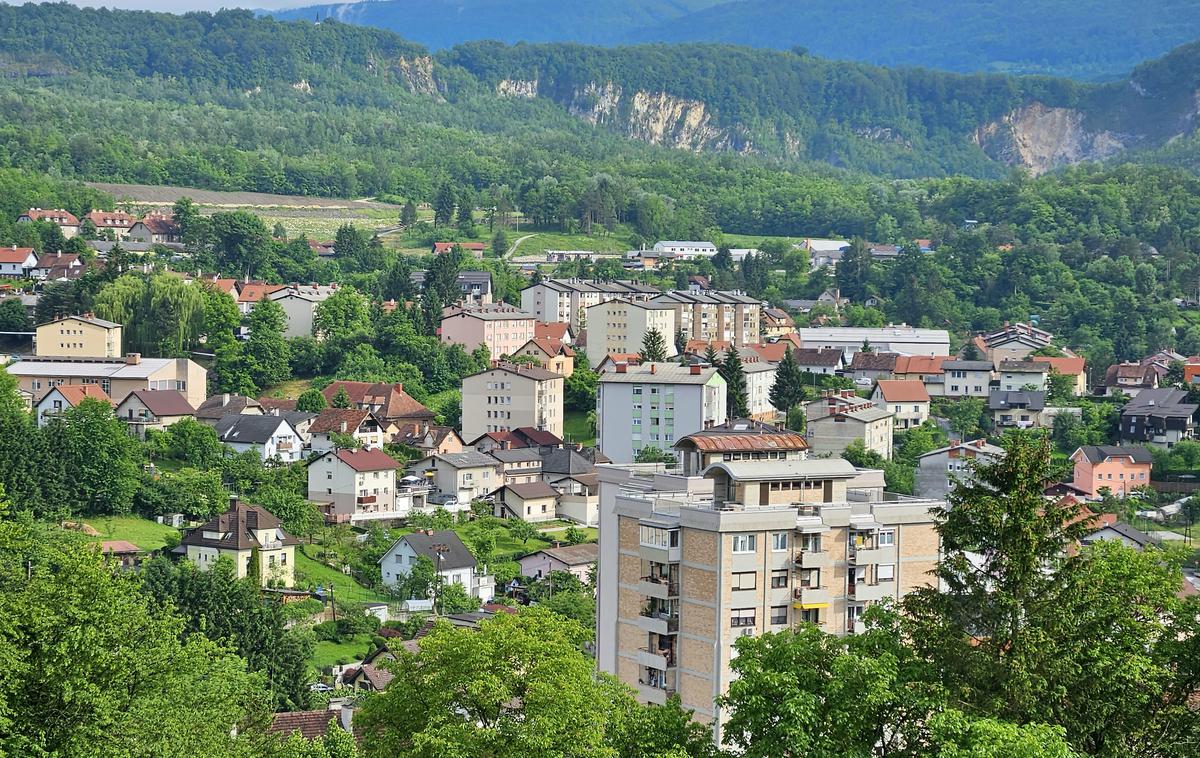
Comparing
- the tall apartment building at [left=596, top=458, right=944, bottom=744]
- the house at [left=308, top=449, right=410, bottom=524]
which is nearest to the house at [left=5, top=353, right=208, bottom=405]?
the house at [left=308, top=449, right=410, bottom=524]

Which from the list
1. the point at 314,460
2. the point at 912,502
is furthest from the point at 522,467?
the point at 912,502

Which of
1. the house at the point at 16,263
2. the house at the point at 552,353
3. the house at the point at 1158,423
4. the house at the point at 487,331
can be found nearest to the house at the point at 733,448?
the house at the point at 1158,423

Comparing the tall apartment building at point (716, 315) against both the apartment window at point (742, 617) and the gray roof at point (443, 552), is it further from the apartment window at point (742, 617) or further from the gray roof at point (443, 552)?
the apartment window at point (742, 617)

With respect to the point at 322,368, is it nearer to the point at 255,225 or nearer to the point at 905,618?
the point at 255,225

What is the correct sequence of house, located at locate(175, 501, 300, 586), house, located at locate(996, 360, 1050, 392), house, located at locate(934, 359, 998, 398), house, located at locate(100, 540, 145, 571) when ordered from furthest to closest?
house, located at locate(934, 359, 998, 398)
house, located at locate(996, 360, 1050, 392)
house, located at locate(175, 501, 300, 586)
house, located at locate(100, 540, 145, 571)

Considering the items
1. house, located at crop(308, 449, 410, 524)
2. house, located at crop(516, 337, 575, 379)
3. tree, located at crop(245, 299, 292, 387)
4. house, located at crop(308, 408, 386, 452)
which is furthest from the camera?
house, located at crop(516, 337, 575, 379)

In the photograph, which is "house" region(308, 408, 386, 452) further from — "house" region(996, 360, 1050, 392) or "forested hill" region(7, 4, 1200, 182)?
"forested hill" region(7, 4, 1200, 182)
